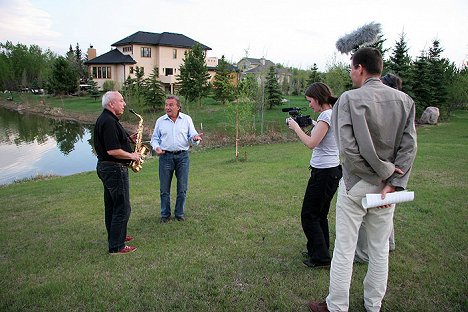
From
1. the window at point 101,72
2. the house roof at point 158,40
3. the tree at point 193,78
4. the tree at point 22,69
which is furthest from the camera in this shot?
the tree at point 22,69

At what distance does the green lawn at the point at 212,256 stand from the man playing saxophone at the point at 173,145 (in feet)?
1.45

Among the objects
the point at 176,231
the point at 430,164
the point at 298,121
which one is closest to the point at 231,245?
the point at 176,231

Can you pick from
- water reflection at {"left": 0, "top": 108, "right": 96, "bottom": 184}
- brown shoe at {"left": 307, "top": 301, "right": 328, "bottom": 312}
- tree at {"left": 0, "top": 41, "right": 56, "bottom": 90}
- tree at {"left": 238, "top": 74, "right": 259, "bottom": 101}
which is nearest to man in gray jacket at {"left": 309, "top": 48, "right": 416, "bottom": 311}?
brown shoe at {"left": 307, "top": 301, "right": 328, "bottom": 312}

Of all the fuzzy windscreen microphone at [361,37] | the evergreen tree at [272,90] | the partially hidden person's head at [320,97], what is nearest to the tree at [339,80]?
the evergreen tree at [272,90]

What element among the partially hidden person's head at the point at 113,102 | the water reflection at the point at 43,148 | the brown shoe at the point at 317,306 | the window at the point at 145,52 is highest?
the window at the point at 145,52

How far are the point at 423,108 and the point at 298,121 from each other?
2576 centimetres

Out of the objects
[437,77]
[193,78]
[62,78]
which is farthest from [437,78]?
[62,78]

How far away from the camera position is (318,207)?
4.04m

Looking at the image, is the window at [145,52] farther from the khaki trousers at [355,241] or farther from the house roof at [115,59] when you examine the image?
the khaki trousers at [355,241]

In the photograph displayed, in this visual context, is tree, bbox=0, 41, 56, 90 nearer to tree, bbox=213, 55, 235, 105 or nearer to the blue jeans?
tree, bbox=213, 55, 235, 105

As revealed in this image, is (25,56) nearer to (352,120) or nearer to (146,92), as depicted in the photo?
(146,92)

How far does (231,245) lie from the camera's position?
480 cm

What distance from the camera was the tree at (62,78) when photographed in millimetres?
50969

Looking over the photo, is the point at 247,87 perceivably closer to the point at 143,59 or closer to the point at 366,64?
the point at 366,64
